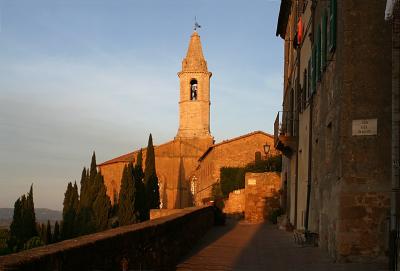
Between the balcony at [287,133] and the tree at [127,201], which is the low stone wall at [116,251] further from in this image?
the tree at [127,201]

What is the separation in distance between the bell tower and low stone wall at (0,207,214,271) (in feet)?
163

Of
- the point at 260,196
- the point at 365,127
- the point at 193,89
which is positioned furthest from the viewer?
the point at 193,89

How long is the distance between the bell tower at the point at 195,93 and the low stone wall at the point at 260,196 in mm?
31105

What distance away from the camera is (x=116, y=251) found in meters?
7.12

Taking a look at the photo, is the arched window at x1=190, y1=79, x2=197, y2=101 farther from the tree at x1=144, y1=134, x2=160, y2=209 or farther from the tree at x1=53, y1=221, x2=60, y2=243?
the tree at x1=53, y1=221, x2=60, y2=243

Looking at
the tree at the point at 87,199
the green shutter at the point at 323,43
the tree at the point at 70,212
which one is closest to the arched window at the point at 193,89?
the tree at the point at 87,199

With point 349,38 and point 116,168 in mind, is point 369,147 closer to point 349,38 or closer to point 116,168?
point 349,38

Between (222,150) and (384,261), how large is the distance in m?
44.5

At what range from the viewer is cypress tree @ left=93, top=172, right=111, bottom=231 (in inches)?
1820

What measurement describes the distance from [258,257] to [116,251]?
21.3 feet

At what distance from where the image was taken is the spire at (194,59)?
62.2 meters

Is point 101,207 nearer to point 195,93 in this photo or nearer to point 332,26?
point 195,93

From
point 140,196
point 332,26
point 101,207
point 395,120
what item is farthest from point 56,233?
point 395,120

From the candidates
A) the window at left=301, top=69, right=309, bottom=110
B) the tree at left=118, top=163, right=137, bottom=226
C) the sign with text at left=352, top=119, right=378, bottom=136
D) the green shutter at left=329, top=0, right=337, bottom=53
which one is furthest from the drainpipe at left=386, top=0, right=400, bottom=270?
the tree at left=118, top=163, right=137, bottom=226
